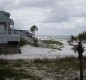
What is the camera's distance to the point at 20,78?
21.5 m

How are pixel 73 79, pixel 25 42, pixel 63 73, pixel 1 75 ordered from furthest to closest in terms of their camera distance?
pixel 25 42 → pixel 63 73 → pixel 1 75 → pixel 73 79

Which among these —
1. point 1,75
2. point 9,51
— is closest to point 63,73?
point 1,75

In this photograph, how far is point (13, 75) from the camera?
22.8m

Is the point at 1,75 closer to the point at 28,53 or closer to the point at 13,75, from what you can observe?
the point at 13,75

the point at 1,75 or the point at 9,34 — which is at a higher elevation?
the point at 9,34

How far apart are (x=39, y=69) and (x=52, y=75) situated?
387 cm

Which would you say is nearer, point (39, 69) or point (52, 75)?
point (52, 75)

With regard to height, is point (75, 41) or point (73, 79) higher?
point (75, 41)

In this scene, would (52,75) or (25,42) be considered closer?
(52,75)

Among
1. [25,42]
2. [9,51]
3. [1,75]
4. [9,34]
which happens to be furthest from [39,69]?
[25,42]

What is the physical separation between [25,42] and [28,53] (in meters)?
6.58

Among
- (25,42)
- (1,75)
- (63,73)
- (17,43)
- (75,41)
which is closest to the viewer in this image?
(75,41)

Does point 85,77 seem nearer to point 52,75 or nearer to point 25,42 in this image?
point 52,75

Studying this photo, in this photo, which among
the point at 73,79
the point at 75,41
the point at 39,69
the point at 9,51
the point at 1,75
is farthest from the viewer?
the point at 9,51
